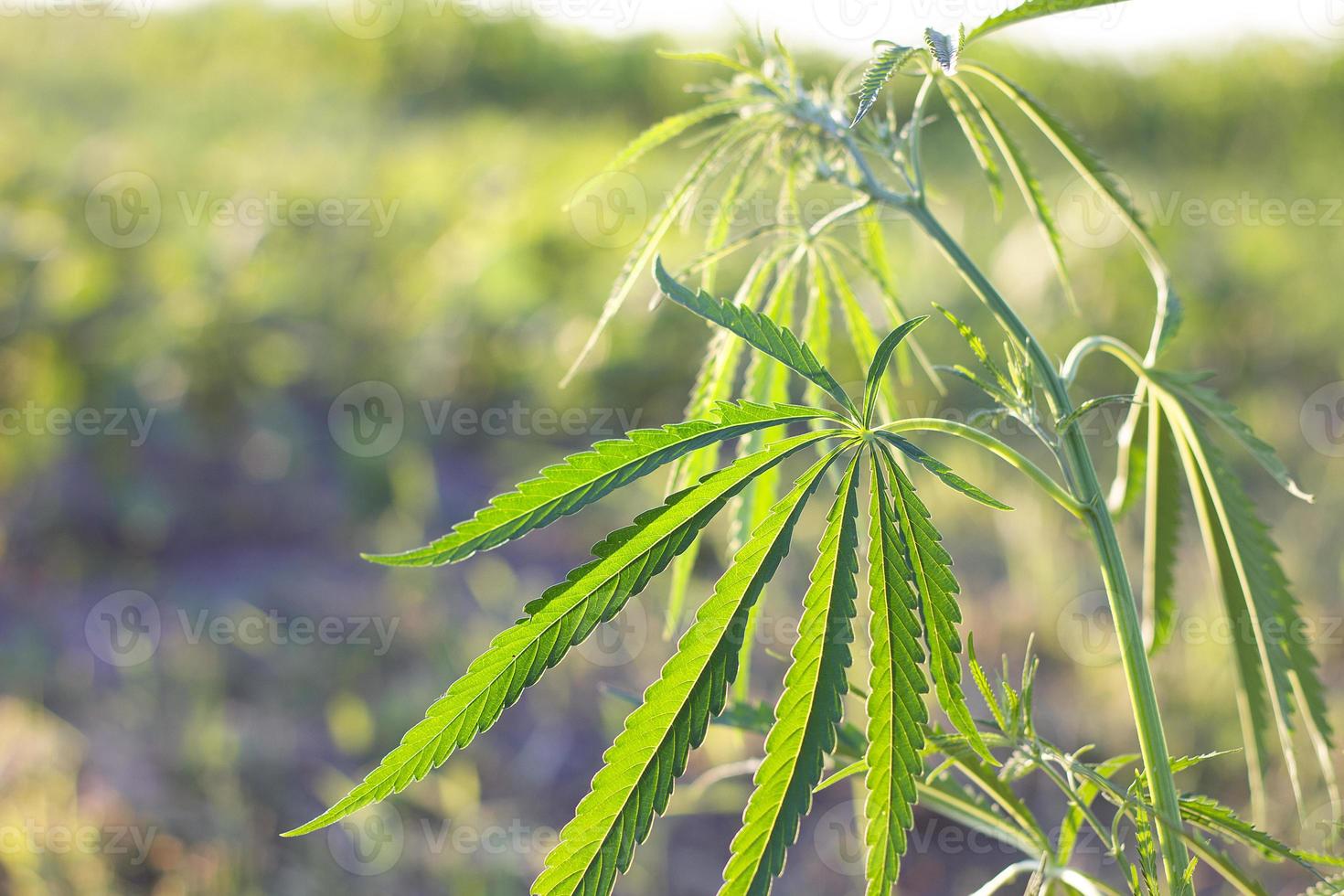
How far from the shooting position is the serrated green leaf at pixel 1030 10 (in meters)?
0.37

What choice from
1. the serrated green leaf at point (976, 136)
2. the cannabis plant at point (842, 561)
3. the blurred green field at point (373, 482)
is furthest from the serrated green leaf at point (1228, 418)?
the blurred green field at point (373, 482)

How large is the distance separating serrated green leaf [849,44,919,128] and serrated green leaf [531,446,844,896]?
4.6 inches

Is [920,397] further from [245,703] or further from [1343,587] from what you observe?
[245,703]

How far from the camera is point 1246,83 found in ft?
19.8

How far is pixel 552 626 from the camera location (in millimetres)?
330

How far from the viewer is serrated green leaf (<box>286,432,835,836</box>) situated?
32 centimetres

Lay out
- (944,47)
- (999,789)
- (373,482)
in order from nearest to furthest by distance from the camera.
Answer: (944,47)
(999,789)
(373,482)

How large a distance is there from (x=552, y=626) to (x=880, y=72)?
0.20 m

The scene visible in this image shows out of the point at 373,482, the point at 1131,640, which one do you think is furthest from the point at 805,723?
the point at 373,482

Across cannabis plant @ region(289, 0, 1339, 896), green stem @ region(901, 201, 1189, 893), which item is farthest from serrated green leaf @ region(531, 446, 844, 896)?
green stem @ region(901, 201, 1189, 893)

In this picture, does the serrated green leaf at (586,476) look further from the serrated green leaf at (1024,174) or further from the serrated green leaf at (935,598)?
the serrated green leaf at (1024,174)

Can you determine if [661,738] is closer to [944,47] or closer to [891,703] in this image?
[891,703]

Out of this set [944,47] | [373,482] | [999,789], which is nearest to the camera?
[944,47]

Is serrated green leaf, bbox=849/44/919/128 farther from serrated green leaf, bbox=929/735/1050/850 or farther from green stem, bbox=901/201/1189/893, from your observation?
serrated green leaf, bbox=929/735/1050/850
